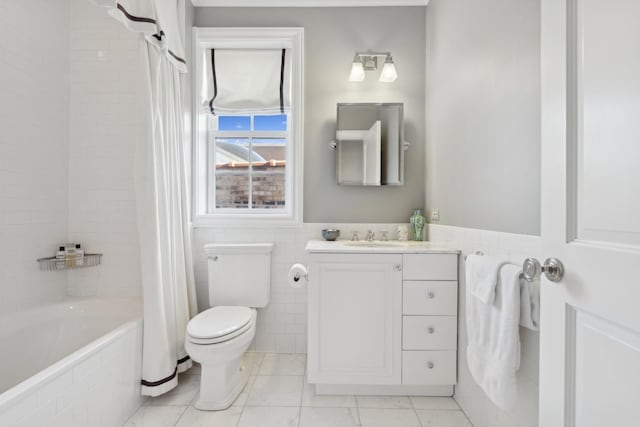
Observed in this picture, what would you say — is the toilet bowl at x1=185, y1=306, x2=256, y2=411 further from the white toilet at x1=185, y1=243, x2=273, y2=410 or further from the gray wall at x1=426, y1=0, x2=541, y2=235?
the gray wall at x1=426, y1=0, x2=541, y2=235

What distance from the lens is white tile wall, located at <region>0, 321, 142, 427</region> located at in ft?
3.68

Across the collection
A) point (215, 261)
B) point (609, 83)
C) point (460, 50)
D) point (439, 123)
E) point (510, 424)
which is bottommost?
point (510, 424)

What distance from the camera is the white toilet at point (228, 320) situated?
66.5 inches

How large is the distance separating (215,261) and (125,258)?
66 centimetres

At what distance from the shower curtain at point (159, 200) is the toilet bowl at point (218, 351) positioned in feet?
0.72

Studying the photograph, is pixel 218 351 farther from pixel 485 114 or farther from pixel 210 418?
pixel 485 114

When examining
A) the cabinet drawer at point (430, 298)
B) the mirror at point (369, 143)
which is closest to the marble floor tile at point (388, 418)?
the cabinet drawer at point (430, 298)

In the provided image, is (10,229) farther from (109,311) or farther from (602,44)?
(602,44)

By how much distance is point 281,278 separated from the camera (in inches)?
95.0

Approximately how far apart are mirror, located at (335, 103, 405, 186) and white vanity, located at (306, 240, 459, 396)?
729 millimetres

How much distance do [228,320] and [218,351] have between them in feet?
0.63

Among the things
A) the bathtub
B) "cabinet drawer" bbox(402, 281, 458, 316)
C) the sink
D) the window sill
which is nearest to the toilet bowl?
the bathtub

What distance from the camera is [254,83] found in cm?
249

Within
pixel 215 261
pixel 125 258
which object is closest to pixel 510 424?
pixel 215 261
